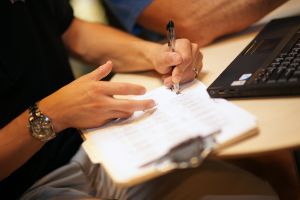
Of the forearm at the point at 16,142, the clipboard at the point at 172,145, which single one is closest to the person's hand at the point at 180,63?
the clipboard at the point at 172,145

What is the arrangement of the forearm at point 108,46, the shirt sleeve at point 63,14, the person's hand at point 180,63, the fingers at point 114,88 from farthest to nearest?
the shirt sleeve at point 63,14, the forearm at point 108,46, the person's hand at point 180,63, the fingers at point 114,88

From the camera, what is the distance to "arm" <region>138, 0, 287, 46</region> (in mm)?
1264

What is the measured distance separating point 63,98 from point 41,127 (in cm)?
9

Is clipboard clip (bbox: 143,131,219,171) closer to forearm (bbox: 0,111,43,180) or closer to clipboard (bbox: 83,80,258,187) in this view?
clipboard (bbox: 83,80,258,187)

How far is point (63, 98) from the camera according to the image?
88 centimetres

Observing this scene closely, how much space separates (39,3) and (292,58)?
0.83 metres

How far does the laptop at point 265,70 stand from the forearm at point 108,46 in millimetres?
290

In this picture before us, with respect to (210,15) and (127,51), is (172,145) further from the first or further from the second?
(210,15)

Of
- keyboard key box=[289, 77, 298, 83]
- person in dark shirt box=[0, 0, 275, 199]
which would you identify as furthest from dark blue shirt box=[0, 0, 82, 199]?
keyboard key box=[289, 77, 298, 83]

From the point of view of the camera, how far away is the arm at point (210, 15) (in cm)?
126

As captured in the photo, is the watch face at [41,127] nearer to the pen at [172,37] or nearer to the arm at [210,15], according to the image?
the pen at [172,37]

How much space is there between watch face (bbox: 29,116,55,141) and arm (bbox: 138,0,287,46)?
0.63 m

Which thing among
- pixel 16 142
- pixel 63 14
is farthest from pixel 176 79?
pixel 63 14

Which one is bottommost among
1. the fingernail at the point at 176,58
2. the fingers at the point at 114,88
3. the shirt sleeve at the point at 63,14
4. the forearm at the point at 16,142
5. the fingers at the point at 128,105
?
the forearm at the point at 16,142
